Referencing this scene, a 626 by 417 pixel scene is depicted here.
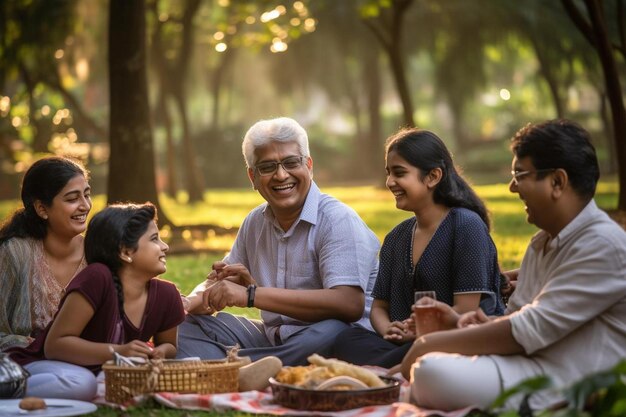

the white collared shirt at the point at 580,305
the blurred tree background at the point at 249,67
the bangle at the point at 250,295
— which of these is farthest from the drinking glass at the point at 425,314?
the blurred tree background at the point at 249,67

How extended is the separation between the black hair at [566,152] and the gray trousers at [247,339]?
6.22 ft

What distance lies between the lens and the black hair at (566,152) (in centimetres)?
514

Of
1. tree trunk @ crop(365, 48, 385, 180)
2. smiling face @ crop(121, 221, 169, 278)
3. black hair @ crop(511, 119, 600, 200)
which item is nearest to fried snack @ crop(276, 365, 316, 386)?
smiling face @ crop(121, 221, 169, 278)

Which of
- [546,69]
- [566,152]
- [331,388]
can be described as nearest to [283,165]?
[331,388]

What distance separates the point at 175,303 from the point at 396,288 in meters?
1.26

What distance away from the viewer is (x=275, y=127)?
6.76m

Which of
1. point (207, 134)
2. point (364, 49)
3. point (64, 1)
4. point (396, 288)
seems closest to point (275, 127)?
point (396, 288)

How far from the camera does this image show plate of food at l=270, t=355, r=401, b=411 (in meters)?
5.41

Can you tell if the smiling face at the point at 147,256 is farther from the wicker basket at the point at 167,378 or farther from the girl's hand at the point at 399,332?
the girl's hand at the point at 399,332

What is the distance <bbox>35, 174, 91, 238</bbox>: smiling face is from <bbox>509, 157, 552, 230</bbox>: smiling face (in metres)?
2.70

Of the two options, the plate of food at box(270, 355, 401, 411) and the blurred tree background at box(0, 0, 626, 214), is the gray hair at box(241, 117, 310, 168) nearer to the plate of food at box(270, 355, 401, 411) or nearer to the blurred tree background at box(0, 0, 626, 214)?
the plate of food at box(270, 355, 401, 411)

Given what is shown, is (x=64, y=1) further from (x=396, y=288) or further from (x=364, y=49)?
(x=396, y=288)

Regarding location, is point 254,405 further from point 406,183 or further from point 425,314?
point 406,183

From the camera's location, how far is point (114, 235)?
242 inches
